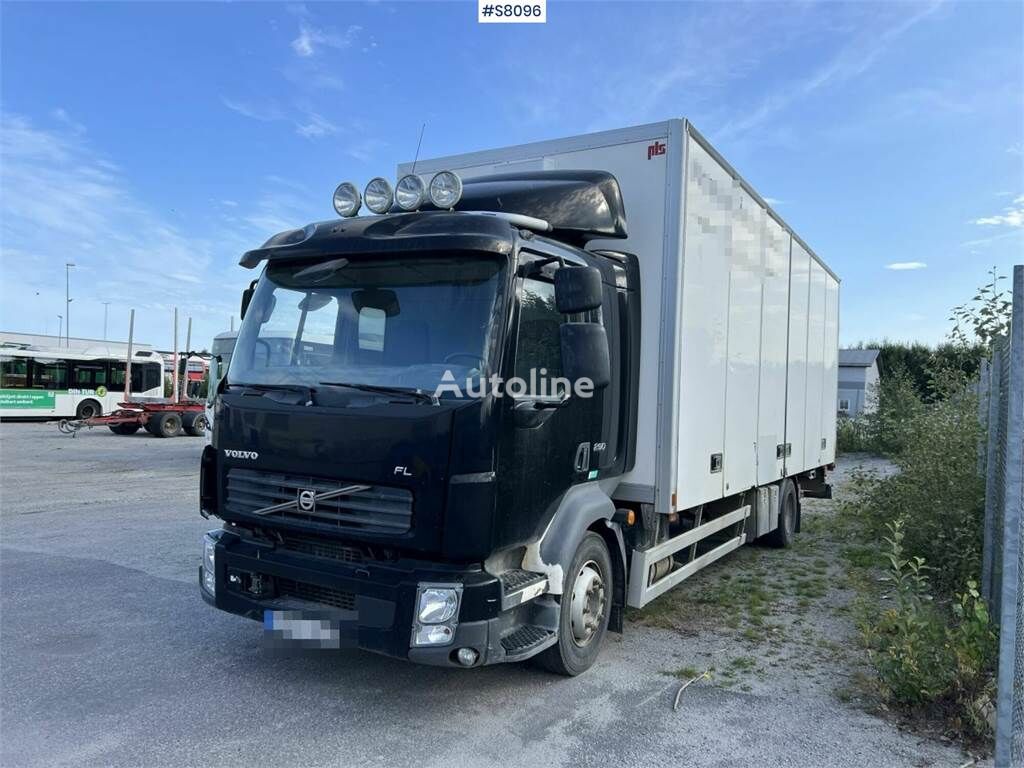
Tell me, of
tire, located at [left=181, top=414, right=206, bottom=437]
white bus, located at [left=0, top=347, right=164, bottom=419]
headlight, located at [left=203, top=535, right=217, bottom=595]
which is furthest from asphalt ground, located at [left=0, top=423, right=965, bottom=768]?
white bus, located at [left=0, top=347, right=164, bottom=419]

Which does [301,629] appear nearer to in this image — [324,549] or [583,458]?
[324,549]

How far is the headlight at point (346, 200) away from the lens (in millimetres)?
4473

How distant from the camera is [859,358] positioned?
144 ft

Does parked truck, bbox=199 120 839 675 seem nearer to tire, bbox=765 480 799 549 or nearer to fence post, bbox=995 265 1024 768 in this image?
fence post, bbox=995 265 1024 768

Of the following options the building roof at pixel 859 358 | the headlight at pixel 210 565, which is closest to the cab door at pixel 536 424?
the headlight at pixel 210 565

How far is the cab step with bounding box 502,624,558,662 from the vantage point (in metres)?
3.56

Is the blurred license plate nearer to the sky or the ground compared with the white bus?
nearer to the ground

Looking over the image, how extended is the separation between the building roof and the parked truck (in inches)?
1641

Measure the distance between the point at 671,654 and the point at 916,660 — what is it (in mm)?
1537

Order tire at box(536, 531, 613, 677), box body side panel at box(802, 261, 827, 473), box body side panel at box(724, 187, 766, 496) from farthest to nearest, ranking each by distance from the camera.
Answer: box body side panel at box(802, 261, 827, 473)
box body side panel at box(724, 187, 766, 496)
tire at box(536, 531, 613, 677)

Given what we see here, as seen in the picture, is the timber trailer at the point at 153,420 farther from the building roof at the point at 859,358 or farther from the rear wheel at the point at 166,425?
the building roof at the point at 859,358

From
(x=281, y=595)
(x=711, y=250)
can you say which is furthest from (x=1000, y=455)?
(x=281, y=595)

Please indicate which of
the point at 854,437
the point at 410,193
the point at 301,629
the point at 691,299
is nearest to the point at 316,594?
the point at 301,629

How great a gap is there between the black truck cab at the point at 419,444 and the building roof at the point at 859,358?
1685 inches
